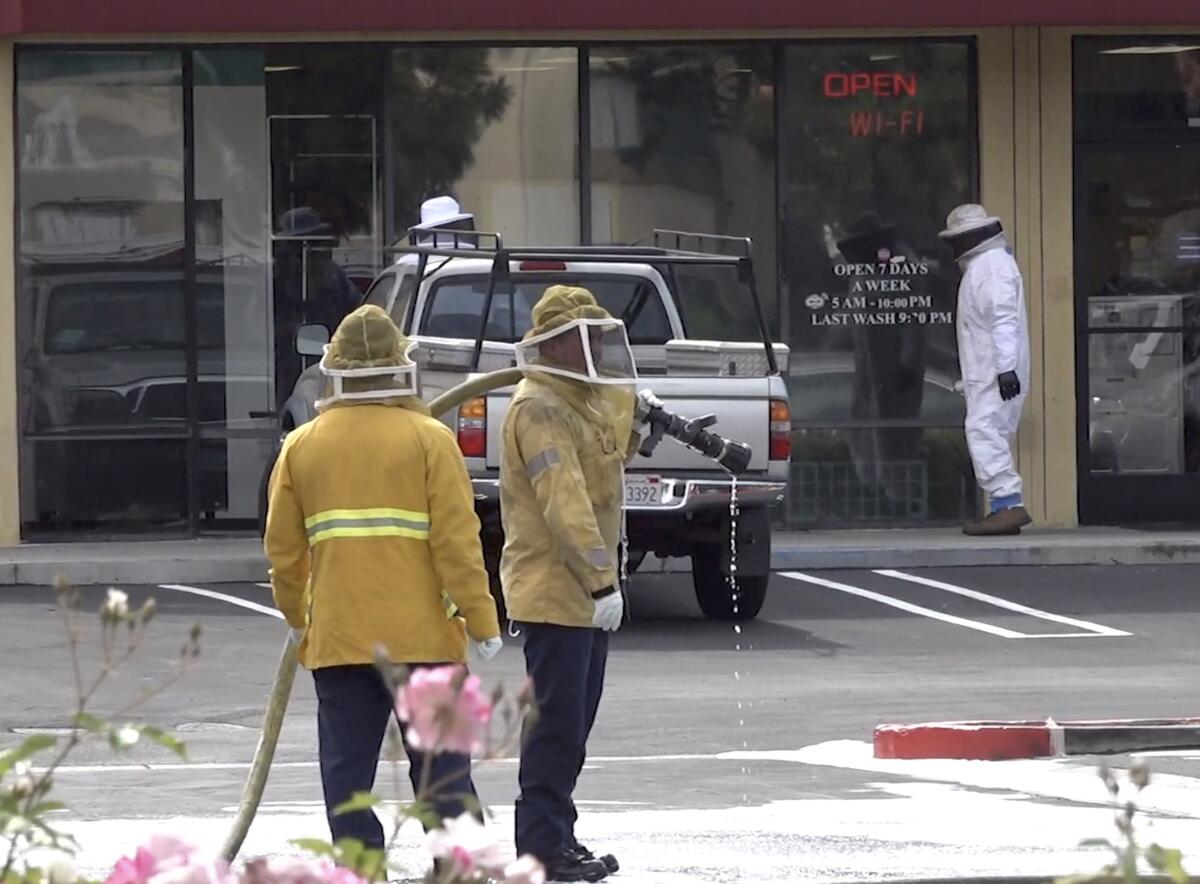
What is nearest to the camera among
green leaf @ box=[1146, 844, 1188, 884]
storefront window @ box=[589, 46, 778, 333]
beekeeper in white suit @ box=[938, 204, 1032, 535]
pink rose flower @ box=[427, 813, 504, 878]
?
pink rose flower @ box=[427, 813, 504, 878]

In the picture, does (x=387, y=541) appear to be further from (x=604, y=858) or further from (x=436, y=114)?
(x=436, y=114)

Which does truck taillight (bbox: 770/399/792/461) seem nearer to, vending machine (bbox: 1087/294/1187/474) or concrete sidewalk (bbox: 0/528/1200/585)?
concrete sidewalk (bbox: 0/528/1200/585)

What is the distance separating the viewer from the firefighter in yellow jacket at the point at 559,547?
21.9 ft

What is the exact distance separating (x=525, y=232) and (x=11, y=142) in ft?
11.9

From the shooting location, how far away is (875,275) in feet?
55.0

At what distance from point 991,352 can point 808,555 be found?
6.17 ft

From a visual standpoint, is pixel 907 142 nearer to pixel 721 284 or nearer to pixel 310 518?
pixel 721 284

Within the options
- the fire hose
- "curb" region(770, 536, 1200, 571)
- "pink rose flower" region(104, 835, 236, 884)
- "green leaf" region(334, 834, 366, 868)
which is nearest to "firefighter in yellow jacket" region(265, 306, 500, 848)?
the fire hose

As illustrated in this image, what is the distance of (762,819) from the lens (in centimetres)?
801

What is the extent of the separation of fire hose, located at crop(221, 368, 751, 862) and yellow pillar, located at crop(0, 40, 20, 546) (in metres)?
9.05

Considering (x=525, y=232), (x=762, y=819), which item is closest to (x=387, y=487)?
(x=762, y=819)

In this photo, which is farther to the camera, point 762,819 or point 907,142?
point 907,142

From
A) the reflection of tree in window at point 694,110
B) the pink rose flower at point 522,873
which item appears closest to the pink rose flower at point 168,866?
the pink rose flower at point 522,873

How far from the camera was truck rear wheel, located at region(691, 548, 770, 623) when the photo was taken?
43.7 feet
